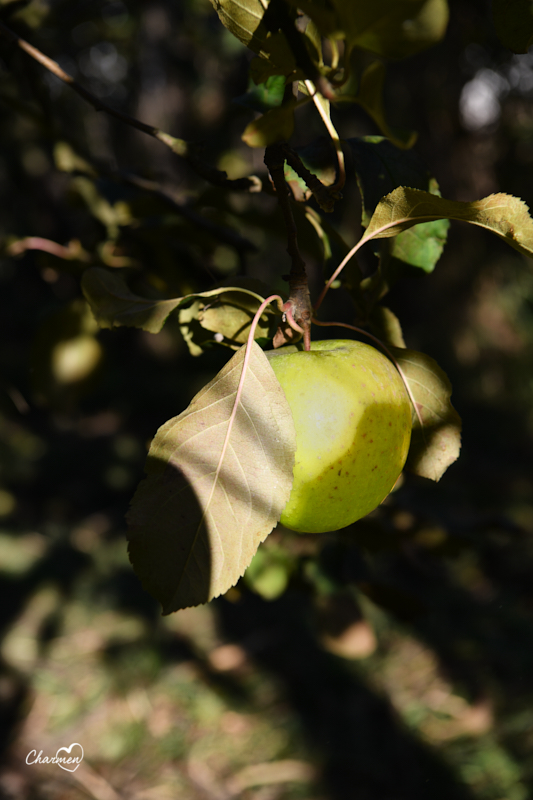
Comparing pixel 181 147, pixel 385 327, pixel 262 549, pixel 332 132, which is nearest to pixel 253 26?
pixel 332 132

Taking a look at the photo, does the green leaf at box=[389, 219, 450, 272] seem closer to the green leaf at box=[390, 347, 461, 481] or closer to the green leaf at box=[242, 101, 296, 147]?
the green leaf at box=[390, 347, 461, 481]

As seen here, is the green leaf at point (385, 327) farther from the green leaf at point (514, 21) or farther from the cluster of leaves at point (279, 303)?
the green leaf at point (514, 21)

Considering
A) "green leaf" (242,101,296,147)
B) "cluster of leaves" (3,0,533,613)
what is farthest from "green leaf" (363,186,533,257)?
"green leaf" (242,101,296,147)

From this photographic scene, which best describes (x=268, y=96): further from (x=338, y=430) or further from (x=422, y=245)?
(x=338, y=430)

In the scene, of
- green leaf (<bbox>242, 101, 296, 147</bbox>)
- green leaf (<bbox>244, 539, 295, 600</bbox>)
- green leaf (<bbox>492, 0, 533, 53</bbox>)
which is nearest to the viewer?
green leaf (<bbox>242, 101, 296, 147</bbox>)

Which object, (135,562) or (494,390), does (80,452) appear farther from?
(135,562)

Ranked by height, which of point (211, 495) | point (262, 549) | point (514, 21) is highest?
point (514, 21)

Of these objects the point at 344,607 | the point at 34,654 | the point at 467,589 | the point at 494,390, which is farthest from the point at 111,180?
the point at 494,390
